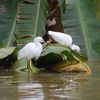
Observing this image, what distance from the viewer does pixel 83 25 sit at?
11.2 m

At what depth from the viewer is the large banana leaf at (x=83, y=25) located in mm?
10805

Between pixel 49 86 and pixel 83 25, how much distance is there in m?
4.69

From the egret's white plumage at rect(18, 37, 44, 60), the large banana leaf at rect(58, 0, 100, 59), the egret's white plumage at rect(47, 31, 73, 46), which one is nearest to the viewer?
the egret's white plumage at rect(18, 37, 44, 60)

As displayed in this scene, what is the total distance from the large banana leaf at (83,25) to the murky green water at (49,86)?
87.6 inches

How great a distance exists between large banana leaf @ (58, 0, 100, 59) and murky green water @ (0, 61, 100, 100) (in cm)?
222

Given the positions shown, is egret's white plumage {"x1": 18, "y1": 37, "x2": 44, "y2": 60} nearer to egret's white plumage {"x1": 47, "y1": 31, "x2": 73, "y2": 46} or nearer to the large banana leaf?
egret's white plumage {"x1": 47, "y1": 31, "x2": 73, "y2": 46}

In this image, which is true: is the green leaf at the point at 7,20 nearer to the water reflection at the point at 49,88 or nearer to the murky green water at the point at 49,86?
the murky green water at the point at 49,86

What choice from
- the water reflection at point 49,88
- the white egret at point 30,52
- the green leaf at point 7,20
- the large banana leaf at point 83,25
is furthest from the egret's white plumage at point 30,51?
the large banana leaf at point 83,25

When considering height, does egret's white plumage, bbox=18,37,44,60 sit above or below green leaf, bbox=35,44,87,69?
above

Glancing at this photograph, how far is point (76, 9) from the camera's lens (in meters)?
11.5

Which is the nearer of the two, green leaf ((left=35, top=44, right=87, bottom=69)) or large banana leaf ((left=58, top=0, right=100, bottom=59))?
green leaf ((left=35, top=44, right=87, bottom=69))

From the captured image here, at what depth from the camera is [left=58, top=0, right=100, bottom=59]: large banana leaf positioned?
35.4ft

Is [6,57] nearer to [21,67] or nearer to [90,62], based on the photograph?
[21,67]

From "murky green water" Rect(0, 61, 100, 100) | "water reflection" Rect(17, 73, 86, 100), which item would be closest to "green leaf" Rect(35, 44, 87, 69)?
"murky green water" Rect(0, 61, 100, 100)
